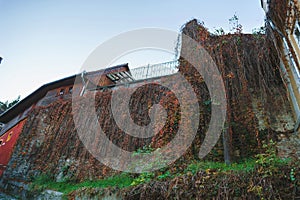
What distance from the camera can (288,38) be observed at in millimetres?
6852

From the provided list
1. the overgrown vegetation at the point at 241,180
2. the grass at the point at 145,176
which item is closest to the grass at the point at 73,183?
the grass at the point at 145,176

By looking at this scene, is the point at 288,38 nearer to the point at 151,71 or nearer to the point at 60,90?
the point at 151,71

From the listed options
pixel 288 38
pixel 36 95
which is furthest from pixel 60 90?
pixel 288 38

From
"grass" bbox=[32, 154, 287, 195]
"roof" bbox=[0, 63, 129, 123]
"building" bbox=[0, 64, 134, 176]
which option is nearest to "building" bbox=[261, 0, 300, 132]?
"grass" bbox=[32, 154, 287, 195]

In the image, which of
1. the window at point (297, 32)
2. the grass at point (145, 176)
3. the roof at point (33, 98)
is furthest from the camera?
the roof at point (33, 98)

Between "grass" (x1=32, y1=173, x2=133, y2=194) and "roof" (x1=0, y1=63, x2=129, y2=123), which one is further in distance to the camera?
"roof" (x1=0, y1=63, x2=129, y2=123)

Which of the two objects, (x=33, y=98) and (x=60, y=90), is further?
(x=33, y=98)

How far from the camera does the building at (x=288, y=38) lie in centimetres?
637

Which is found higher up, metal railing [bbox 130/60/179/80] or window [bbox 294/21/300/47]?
metal railing [bbox 130/60/179/80]

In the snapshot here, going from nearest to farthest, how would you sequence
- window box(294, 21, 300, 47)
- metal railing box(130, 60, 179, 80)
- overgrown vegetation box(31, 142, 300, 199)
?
overgrown vegetation box(31, 142, 300, 199) → window box(294, 21, 300, 47) → metal railing box(130, 60, 179, 80)

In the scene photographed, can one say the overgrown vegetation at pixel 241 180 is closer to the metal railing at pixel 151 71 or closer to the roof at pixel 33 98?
the metal railing at pixel 151 71

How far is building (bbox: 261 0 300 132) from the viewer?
6.37m

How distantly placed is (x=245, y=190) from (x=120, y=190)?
114 inches

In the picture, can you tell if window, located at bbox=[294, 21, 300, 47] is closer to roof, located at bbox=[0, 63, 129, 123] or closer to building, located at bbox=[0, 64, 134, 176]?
building, located at bbox=[0, 64, 134, 176]
